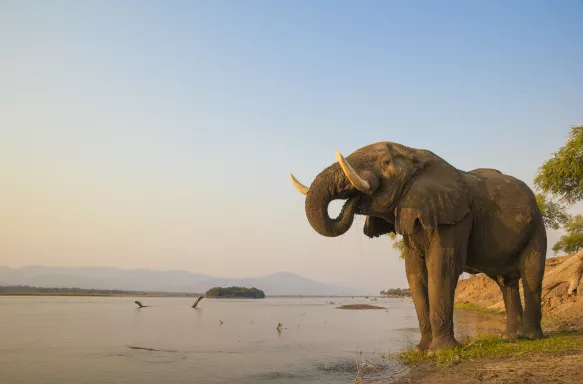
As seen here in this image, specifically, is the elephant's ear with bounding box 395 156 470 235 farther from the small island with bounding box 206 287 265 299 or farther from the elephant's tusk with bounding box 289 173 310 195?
the small island with bounding box 206 287 265 299

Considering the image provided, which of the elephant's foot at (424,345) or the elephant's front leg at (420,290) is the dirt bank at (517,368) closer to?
the elephant's foot at (424,345)

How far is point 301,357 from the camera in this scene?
37.5 feet

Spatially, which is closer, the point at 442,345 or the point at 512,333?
the point at 442,345

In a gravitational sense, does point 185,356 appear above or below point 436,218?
below

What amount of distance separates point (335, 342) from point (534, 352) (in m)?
6.75

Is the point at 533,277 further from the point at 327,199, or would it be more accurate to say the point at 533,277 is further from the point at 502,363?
the point at 327,199

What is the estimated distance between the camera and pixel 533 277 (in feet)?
36.5

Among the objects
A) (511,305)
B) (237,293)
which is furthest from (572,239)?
(237,293)

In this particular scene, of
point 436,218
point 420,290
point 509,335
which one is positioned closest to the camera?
point 436,218

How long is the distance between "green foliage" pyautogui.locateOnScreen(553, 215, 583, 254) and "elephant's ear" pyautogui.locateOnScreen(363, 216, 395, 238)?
34505mm

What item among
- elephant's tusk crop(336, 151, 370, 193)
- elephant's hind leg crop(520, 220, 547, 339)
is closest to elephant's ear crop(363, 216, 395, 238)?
elephant's tusk crop(336, 151, 370, 193)

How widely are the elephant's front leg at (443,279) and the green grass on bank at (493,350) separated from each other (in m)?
0.31

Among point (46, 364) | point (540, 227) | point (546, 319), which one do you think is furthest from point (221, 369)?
point (546, 319)

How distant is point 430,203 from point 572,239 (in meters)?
35.7
